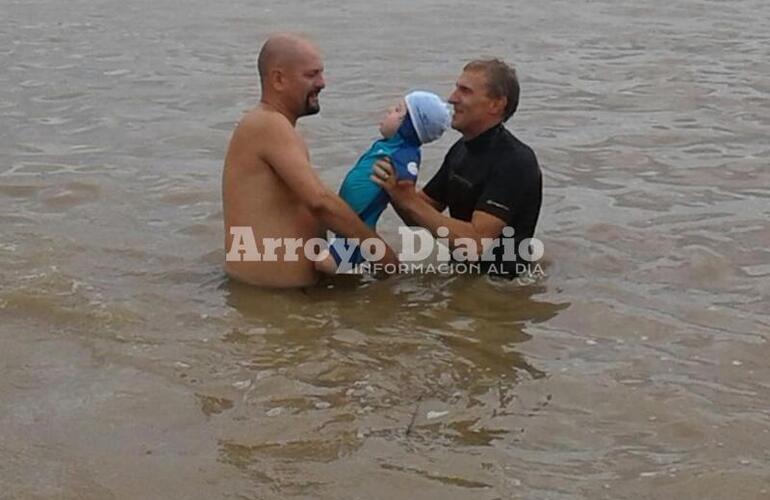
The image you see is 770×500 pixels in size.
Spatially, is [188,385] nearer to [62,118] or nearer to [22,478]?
[22,478]

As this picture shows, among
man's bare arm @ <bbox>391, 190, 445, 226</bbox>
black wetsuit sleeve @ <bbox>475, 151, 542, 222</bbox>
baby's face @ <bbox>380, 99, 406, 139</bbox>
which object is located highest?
baby's face @ <bbox>380, 99, 406, 139</bbox>

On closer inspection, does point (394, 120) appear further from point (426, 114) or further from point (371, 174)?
point (371, 174)

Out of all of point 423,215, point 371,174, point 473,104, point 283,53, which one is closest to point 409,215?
point 423,215

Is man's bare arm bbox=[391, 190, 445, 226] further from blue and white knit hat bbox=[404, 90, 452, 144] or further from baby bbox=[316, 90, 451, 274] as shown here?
blue and white knit hat bbox=[404, 90, 452, 144]

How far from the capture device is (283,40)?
247 inches

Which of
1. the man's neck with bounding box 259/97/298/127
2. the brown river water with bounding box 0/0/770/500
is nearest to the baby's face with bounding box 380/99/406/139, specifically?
the man's neck with bounding box 259/97/298/127

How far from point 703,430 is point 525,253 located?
1.96 meters

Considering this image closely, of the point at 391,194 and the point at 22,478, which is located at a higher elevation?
the point at 391,194

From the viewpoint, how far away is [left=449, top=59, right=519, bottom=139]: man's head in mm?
6371

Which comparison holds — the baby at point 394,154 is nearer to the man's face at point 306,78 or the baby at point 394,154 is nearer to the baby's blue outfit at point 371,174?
the baby's blue outfit at point 371,174

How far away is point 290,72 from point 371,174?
2.05 feet

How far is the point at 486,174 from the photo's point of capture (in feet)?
21.1

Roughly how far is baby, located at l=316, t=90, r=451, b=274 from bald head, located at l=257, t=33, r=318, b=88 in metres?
0.52

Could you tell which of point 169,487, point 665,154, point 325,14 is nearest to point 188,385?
point 169,487
